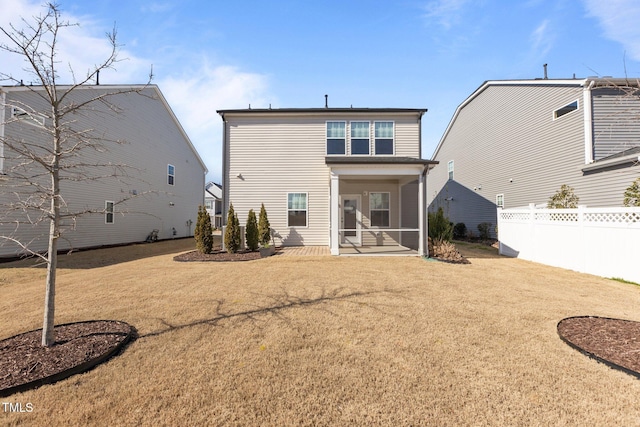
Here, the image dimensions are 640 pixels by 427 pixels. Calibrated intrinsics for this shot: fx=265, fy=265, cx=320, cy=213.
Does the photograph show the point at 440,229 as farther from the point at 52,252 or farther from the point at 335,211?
the point at 52,252

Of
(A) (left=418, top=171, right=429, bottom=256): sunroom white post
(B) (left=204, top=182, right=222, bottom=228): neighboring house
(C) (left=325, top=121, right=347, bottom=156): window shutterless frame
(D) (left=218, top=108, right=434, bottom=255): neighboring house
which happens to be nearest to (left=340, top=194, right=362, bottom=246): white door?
(D) (left=218, top=108, right=434, bottom=255): neighboring house

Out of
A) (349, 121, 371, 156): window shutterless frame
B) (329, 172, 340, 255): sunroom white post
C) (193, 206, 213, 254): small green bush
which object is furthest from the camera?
(349, 121, 371, 156): window shutterless frame

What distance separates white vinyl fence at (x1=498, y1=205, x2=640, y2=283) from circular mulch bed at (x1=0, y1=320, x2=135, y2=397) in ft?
33.2

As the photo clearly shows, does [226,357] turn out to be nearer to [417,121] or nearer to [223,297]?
[223,297]

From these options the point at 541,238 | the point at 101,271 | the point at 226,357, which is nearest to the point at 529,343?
the point at 226,357

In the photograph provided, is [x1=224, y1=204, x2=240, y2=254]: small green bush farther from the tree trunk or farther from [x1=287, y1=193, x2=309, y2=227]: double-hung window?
the tree trunk

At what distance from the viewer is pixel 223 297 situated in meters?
4.98

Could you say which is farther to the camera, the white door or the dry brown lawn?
the white door

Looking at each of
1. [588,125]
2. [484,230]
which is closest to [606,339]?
[588,125]

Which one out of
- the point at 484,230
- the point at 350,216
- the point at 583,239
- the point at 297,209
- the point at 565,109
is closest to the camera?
the point at 583,239

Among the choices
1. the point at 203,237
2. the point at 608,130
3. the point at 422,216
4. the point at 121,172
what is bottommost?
the point at 203,237

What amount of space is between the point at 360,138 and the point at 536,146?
8851mm

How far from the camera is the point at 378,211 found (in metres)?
12.3

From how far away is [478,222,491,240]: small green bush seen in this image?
15.5 meters
